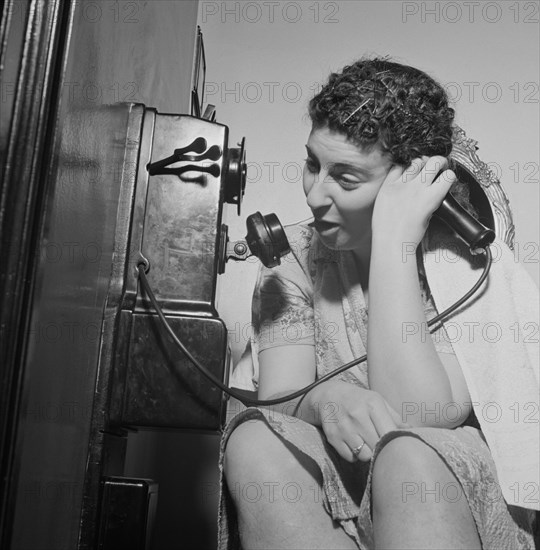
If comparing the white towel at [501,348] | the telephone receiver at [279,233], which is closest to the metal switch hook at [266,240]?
the telephone receiver at [279,233]

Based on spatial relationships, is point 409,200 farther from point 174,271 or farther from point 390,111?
point 174,271

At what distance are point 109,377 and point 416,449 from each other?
0.42 m

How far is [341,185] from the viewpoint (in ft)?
3.38

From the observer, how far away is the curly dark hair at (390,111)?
102cm

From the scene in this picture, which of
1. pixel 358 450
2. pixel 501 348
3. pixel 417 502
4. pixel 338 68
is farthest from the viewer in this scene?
pixel 338 68

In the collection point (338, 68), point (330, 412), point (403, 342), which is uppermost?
point (338, 68)

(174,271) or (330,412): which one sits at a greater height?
(174,271)

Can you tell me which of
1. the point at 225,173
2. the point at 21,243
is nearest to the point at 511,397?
the point at 225,173

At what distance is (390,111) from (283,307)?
34 centimetres

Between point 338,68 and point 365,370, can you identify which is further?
point 338,68

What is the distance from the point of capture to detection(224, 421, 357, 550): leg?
845mm

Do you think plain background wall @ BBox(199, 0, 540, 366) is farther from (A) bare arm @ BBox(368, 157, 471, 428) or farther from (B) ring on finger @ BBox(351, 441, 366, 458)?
(B) ring on finger @ BBox(351, 441, 366, 458)

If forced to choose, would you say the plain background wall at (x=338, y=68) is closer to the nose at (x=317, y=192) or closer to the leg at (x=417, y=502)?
the nose at (x=317, y=192)

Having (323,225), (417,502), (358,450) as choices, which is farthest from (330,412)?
(323,225)
